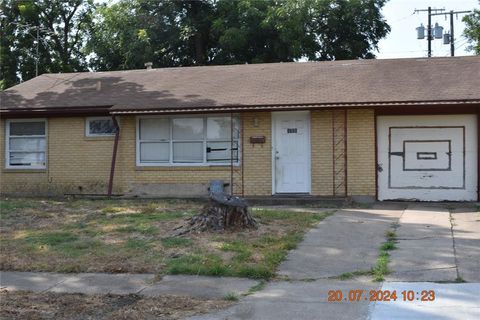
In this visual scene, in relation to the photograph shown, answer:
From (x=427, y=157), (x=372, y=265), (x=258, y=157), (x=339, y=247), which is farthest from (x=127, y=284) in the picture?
(x=427, y=157)

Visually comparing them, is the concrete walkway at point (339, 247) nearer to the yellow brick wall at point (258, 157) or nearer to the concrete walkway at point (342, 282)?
the concrete walkway at point (342, 282)

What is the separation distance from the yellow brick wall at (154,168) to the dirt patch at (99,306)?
9.52m

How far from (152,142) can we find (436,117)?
25.7 feet

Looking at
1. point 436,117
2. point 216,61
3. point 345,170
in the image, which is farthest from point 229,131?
point 216,61

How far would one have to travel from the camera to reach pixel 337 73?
1795cm

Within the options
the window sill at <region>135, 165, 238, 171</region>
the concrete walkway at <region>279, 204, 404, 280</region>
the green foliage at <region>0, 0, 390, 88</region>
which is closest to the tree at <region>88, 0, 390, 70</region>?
the green foliage at <region>0, 0, 390, 88</region>

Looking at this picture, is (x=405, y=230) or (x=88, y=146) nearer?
(x=405, y=230)

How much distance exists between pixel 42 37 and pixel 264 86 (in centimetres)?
2096

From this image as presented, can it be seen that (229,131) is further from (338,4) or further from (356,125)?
(338,4)

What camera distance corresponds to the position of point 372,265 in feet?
25.5

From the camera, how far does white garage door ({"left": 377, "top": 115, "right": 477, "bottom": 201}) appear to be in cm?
1491

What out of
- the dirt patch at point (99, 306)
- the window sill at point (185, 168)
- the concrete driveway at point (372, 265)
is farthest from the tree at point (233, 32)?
the dirt patch at point (99, 306)

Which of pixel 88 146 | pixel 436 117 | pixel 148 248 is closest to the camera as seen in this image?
pixel 148 248

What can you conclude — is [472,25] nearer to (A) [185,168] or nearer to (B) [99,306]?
(A) [185,168]
